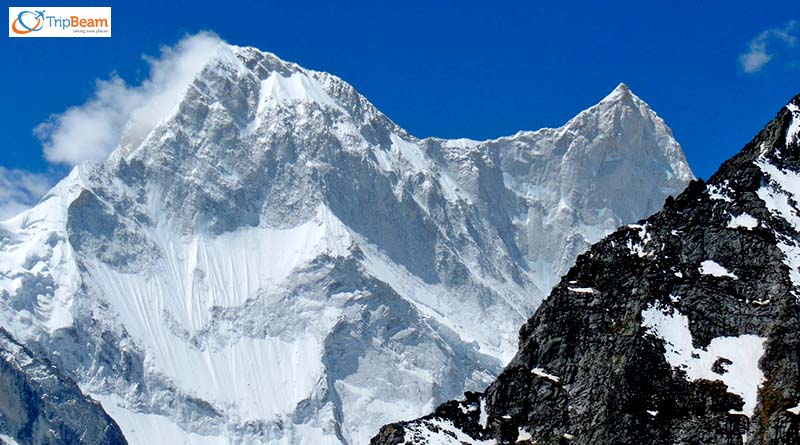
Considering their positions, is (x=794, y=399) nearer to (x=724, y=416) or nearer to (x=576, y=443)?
(x=724, y=416)

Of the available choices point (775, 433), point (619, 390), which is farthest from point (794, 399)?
point (619, 390)

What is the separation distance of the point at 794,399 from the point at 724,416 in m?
7.72

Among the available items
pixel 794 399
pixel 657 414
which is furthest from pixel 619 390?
pixel 794 399

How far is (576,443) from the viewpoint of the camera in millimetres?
197750

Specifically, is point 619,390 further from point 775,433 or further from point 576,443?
point 775,433

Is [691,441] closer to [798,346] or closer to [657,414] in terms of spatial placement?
[657,414]

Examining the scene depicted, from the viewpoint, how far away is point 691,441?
623 ft

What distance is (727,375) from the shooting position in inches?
7859

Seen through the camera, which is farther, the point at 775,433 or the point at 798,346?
the point at 798,346

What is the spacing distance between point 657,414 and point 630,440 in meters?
4.77

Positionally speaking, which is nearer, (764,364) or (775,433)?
(775,433)

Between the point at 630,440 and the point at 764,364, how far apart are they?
18.9 metres

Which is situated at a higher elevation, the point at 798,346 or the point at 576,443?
the point at 798,346

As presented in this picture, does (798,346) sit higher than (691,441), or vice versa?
(798,346)
